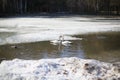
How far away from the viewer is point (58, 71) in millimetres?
6922

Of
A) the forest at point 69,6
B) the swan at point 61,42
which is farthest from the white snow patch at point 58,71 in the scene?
the forest at point 69,6

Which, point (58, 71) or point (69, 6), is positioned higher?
point (58, 71)

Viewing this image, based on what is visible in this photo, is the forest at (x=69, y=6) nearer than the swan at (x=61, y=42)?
No

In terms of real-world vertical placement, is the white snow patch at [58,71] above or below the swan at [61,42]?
above

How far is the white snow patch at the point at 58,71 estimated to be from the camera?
6664 mm

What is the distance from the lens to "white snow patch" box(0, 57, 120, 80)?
262 inches

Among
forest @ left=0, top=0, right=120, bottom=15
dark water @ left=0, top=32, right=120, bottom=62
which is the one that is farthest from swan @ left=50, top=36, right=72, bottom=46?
forest @ left=0, top=0, right=120, bottom=15

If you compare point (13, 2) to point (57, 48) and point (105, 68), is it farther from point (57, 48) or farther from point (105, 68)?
point (105, 68)

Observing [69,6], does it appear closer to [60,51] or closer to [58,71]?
[60,51]

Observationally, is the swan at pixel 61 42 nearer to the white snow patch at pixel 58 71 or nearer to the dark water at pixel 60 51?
the dark water at pixel 60 51

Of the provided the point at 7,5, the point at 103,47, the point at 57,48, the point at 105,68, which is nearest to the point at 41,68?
the point at 105,68

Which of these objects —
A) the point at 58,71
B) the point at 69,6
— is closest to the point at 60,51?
the point at 58,71

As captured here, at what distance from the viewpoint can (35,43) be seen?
16.4 metres

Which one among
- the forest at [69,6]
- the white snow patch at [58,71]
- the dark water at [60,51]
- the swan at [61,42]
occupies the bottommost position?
the forest at [69,6]
